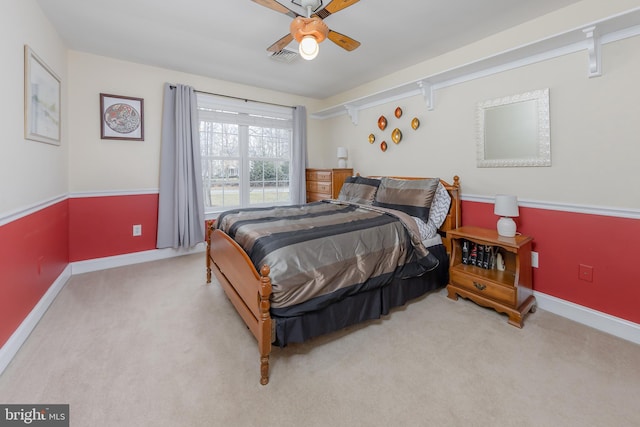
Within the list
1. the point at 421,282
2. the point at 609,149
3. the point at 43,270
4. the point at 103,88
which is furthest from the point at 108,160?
the point at 609,149

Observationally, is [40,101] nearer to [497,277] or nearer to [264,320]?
[264,320]

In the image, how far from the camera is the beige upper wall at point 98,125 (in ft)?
10.6

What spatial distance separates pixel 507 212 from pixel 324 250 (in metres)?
1.62

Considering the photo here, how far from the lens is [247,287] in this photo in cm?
181

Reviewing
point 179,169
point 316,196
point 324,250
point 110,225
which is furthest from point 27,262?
point 316,196

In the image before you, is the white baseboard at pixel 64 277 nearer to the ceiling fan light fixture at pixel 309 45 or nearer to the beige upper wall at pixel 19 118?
the beige upper wall at pixel 19 118

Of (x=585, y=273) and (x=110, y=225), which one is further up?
(x=110, y=225)

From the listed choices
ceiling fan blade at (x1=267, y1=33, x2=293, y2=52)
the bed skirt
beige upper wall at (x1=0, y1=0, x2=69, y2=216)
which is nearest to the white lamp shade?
the bed skirt

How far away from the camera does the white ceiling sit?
7.50ft

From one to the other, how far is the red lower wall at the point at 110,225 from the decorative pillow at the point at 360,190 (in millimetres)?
2564

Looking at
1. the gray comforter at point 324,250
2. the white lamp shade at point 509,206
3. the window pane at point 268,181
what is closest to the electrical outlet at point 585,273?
the white lamp shade at point 509,206

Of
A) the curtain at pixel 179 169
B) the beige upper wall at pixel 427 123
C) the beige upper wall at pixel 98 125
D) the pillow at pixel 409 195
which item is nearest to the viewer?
the beige upper wall at pixel 427 123

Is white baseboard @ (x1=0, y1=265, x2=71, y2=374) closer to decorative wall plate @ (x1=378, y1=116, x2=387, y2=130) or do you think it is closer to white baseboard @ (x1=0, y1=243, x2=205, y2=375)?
white baseboard @ (x1=0, y1=243, x2=205, y2=375)

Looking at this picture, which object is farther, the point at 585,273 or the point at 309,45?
the point at 585,273
